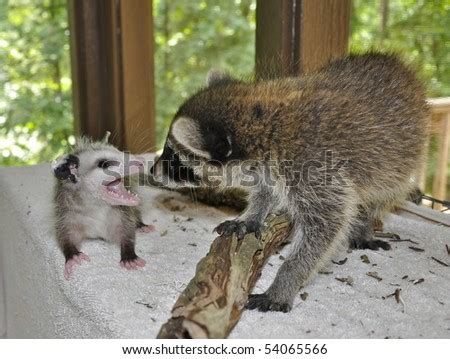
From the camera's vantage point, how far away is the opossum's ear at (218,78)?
2.48 meters

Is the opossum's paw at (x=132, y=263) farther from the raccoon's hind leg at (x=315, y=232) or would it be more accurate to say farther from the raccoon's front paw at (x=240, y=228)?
the raccoon's hind leg at (x=315, y=232)

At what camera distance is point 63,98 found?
5.47m

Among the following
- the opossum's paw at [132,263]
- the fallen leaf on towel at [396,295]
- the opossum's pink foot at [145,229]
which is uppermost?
the opossum's paw at [132,263]

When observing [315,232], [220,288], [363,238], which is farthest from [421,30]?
[220,288]

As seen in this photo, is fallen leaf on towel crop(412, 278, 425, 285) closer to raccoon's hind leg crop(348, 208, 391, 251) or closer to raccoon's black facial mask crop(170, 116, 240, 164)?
raccoon's hind leg crop(348, 208, 391, 251)

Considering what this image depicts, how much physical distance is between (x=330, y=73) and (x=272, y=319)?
1.00m

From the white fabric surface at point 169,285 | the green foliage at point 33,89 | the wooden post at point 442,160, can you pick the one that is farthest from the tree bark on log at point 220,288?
the green foliage at point 33,89

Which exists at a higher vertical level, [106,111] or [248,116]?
[248,116]

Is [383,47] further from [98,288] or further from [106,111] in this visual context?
[106,111]

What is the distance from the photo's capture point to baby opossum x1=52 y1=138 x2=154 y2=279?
2436mm

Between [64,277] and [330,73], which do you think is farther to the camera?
[330,73]
